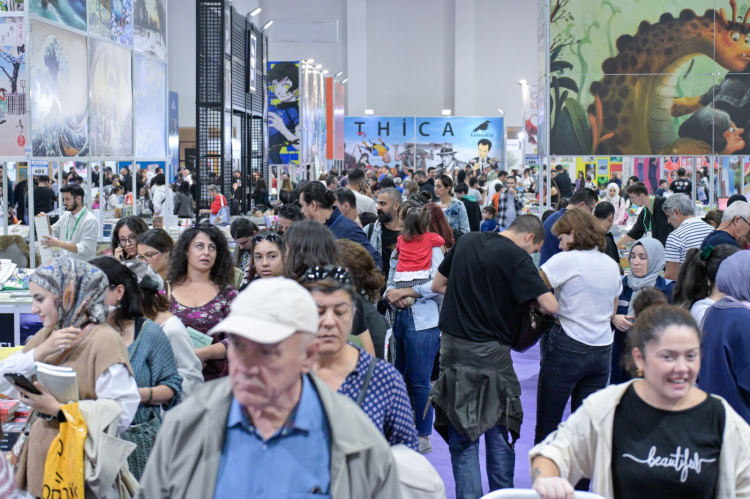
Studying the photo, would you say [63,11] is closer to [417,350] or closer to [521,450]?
[417,350]

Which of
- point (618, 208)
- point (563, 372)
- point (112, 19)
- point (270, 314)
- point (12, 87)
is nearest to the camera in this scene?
point (270, 314)

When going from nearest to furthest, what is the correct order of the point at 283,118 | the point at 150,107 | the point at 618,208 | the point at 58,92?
the point at 58,92 < the point at 150,107 < the point at 618,208 < the point at 283,118

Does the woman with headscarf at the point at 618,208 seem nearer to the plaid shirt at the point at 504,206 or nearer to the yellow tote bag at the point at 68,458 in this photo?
the plaid shirt at the point at 504,206

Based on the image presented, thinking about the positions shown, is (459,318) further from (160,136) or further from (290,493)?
(160,136)

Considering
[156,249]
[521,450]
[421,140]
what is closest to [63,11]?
[156,249]

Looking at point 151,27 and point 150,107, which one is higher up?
point 151,27

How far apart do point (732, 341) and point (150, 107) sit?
27.3 ft

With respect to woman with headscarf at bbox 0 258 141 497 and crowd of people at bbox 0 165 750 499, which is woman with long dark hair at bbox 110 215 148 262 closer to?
crowd of people at bbox 0 165 750 499

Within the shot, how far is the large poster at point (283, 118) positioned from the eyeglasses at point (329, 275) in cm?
1442

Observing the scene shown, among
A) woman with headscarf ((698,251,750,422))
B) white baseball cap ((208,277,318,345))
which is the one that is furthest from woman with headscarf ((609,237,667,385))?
white baseball cap ((208,277,318,345))

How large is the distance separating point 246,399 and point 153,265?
2918mm

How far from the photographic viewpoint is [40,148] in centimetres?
679

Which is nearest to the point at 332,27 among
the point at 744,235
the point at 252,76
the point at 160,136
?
the point at 252,76

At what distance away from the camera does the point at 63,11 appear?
23.5 ft
